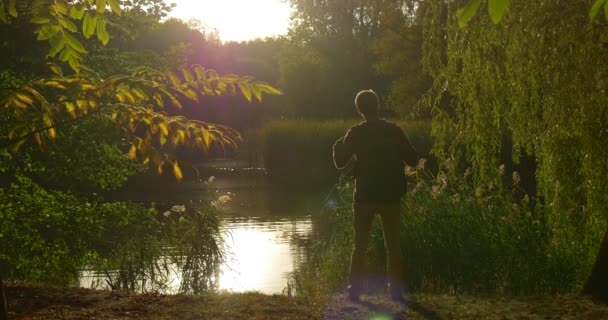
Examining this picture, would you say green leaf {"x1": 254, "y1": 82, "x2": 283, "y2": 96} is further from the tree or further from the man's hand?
the man's hand

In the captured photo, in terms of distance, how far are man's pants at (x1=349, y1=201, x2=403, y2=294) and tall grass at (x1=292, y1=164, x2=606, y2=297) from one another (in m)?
1.45

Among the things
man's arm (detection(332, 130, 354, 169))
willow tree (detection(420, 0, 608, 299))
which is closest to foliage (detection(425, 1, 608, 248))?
willow tree (detection(420, 0, 608, 299))

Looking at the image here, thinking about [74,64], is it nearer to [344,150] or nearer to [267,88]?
[267,88]

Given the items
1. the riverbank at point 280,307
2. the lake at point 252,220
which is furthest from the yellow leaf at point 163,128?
the riverbank at point 280,307

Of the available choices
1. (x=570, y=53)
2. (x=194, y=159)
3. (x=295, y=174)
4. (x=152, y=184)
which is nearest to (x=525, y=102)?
(x=570, y=53)

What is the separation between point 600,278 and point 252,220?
45.6 feet

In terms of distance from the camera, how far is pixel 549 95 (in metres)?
9.01

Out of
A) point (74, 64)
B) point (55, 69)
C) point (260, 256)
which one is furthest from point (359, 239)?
point (260, 256)

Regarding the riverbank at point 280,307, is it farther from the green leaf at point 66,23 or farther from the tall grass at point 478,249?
the green leaf at point 66,23

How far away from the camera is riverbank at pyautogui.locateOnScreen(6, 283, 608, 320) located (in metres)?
6.67

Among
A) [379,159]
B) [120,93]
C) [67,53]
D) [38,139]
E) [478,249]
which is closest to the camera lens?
[38,139]

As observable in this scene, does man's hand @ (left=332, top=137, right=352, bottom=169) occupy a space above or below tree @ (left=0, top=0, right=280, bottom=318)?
below

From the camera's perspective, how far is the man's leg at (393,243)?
6.79 meters

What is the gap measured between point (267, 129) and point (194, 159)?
17214mm
